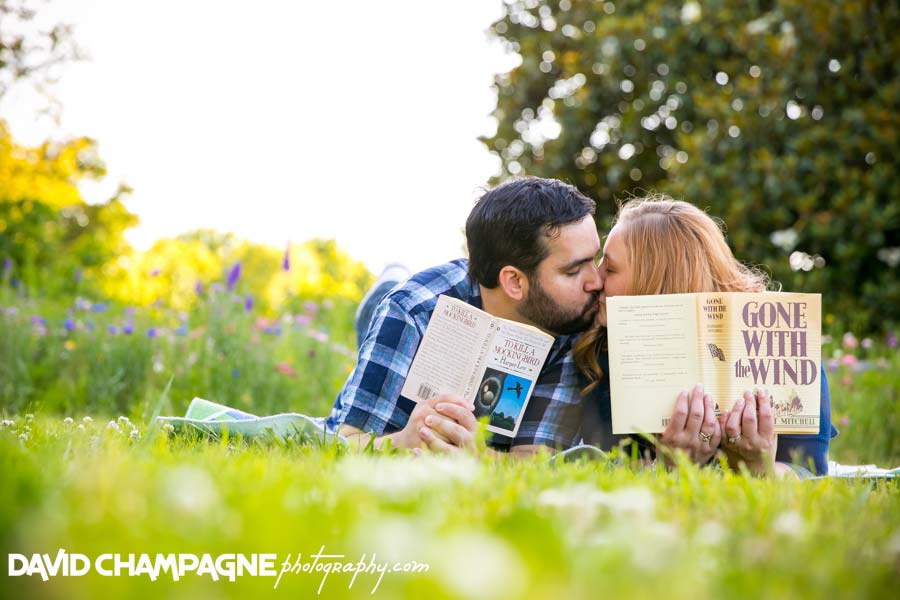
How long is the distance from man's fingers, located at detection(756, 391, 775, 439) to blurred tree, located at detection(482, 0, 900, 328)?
10.7ft

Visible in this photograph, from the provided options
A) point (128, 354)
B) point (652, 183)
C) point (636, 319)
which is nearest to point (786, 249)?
point (652, 183)

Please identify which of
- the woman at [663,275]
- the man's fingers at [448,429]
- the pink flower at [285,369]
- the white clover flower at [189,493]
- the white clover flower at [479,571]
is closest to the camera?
the white clover flower at [479,571]

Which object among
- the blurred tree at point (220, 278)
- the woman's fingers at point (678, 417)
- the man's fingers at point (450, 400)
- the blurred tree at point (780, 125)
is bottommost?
the blurred tree at point (220, 278)

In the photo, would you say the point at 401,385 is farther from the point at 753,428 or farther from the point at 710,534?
the point at 710,534

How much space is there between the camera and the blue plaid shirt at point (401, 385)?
2920 mm

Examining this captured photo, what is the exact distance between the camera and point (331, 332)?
6.01 metres

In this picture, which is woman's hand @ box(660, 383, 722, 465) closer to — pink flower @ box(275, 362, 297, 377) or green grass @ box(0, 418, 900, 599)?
green grass @ box(0, 418, 900, 599)

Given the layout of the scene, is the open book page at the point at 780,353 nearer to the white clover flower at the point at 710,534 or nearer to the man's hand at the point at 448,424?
the man's hand at the point at 448,424

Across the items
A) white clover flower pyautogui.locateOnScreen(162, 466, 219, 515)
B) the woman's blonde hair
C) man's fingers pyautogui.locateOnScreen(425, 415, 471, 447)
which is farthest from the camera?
the woman's blonde hair

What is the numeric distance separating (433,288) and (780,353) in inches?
50.1

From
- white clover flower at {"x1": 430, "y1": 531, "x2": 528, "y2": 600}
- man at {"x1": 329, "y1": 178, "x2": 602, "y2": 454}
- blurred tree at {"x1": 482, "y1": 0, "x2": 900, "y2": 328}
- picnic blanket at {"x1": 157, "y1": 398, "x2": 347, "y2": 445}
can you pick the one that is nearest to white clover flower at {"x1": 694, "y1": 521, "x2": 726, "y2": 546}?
white clover flower at {"x1": 430, "y1": 531, "x2": 528, "y2": 600}

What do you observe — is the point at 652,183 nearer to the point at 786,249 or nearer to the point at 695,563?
the point at 786,249

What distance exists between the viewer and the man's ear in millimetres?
2990

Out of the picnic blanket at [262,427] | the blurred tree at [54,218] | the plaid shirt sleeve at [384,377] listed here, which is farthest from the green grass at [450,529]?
the blurred tree at [54,218]
